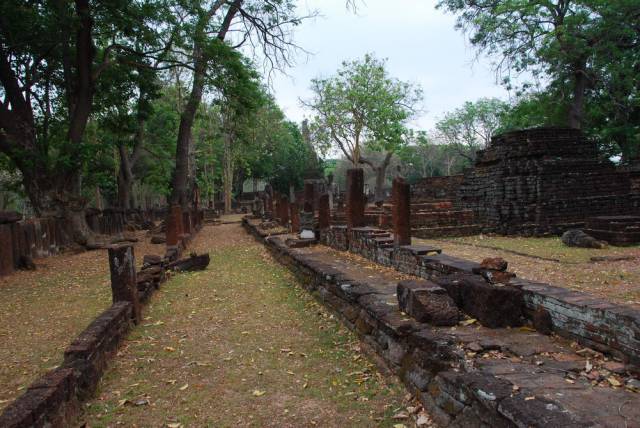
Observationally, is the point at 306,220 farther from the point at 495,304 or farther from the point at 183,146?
the point at 495,304

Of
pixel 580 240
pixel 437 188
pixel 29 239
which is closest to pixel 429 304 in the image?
pixel 580 240

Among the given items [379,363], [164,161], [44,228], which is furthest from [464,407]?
[164,161]

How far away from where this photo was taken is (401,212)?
788cm

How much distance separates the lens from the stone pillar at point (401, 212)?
25.4ft

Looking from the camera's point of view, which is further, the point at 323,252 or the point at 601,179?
the point at 601,179

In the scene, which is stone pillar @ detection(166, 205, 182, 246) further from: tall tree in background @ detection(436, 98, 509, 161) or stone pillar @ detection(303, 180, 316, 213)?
tall tree in background @ detection(436, 98, 509, 161)

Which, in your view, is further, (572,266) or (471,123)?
(471,123)

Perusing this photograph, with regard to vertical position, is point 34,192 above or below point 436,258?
above

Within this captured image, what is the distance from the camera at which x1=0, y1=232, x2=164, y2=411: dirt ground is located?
198 inches

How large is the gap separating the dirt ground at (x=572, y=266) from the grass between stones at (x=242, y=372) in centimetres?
328

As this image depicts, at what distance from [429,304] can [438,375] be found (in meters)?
0.98

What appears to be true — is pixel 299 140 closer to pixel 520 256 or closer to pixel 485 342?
pixel 520 256

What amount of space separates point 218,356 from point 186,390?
887mm

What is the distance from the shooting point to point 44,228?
13.5 metres
